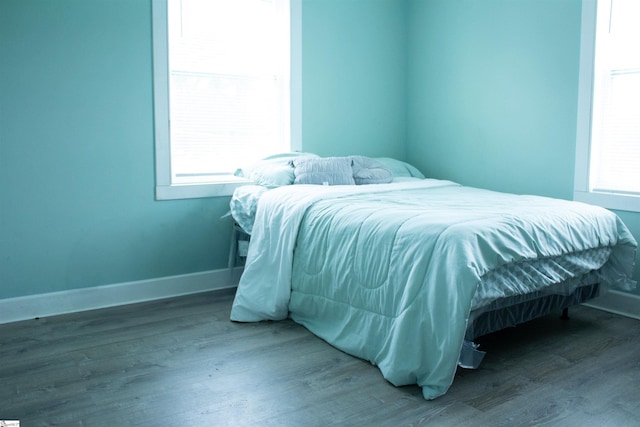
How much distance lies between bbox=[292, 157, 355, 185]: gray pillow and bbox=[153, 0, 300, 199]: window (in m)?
0.50

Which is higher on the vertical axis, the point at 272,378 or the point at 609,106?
the point at 609,106

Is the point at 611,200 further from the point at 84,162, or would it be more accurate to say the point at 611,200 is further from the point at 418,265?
the point at 84,162

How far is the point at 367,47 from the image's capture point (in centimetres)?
460

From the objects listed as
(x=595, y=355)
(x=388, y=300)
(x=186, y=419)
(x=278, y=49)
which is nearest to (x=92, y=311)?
(x=186, y=419)

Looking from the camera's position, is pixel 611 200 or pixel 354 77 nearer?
pixel 611 200

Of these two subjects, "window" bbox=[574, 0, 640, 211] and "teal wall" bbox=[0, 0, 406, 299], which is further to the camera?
"window" bbox=[574, 0, 640, 211]

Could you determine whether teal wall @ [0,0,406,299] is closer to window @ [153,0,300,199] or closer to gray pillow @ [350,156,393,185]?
window @ [153,0,300,199]

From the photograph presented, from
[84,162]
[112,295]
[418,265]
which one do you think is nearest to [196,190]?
[84,162]

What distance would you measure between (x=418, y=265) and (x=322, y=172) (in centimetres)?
143

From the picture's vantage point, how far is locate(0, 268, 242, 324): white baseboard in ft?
10.8

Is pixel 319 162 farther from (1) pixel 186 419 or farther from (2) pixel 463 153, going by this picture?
(1) pixel 186 419

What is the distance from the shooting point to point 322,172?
371 cm

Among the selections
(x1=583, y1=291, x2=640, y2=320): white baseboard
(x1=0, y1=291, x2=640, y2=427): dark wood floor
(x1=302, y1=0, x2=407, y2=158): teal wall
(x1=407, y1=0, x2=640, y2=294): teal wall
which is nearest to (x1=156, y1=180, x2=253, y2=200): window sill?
(x1=302, y1=0, x2=407, y2=158): teal wall

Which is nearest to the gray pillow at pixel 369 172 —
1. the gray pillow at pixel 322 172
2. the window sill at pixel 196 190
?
the gray pillow at pixel 322 172
